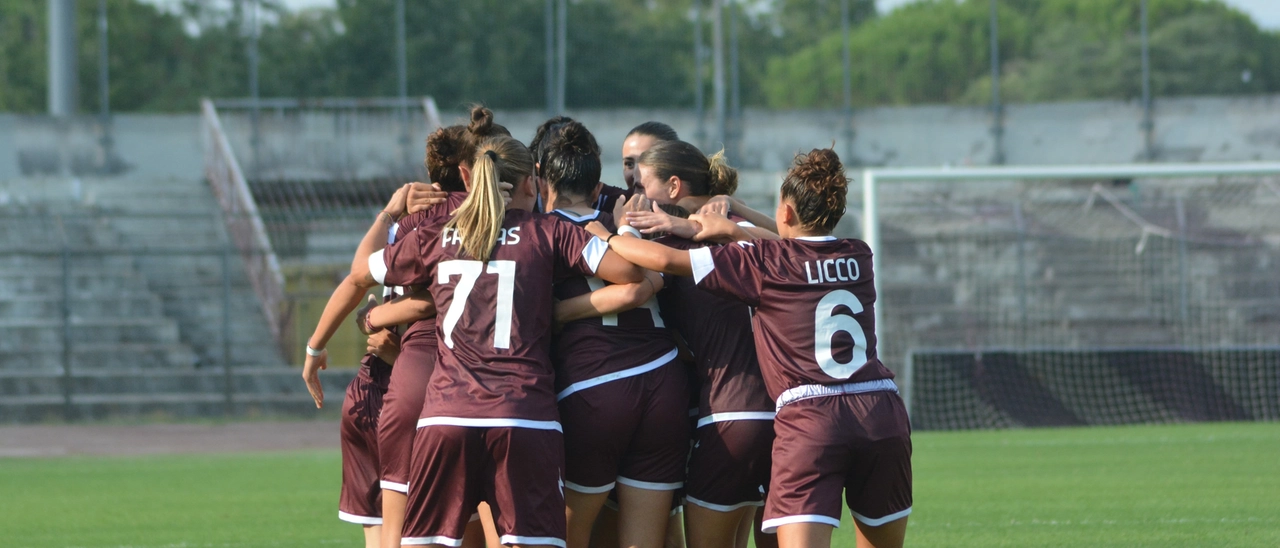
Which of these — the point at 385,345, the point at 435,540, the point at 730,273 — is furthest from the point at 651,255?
the point at 385,345

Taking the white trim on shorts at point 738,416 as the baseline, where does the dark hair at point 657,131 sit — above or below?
above

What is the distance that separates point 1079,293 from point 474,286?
579 inches

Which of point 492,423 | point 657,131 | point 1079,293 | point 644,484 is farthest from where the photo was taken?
point 1079,293

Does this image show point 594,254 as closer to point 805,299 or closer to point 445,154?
point 805,299

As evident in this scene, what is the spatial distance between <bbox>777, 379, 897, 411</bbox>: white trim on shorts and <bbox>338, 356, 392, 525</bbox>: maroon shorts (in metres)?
1.66

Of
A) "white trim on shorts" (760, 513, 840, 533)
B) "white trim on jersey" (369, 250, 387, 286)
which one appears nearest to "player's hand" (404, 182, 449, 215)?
"white trim on jersey" (369, 250, 387, 286)

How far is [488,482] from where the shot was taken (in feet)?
13.8

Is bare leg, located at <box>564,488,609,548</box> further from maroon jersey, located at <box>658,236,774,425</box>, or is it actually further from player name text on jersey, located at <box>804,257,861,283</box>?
player name text on jersey, located at <box>804,257,861,283</box>

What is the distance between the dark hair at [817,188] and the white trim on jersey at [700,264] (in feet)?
1.17

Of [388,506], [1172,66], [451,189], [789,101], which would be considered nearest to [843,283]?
[451,189]

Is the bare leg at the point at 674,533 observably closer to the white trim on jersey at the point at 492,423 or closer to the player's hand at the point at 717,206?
the white trim on jersey at the point at 492,423

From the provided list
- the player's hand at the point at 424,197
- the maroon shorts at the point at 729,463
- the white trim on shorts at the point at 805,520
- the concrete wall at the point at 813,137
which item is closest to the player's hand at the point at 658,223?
the maroon shorts at the point at 729,463

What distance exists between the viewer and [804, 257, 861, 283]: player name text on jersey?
13.8 ft

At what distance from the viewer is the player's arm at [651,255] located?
4.15m
